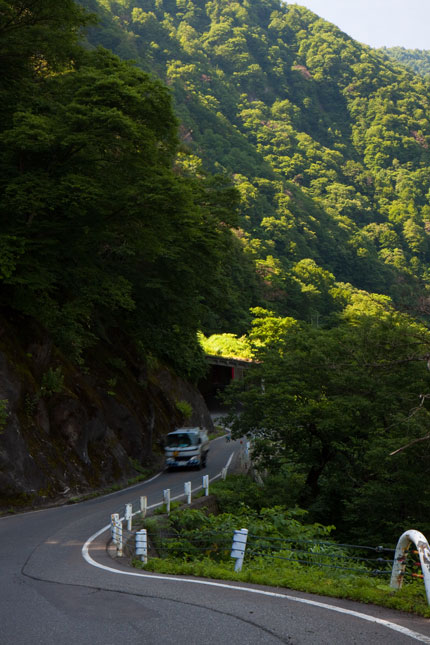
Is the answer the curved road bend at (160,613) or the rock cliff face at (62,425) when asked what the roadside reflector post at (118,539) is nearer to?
the curved road bend at (160,613)

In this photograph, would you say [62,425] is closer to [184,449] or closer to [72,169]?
[184,449]

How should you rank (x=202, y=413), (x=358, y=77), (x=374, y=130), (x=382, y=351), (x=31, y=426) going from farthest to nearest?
(x=358, y=77) < (x=374, y=130) < (x=202, y=413) < (x=31, y=426) < (x=382, y=351)

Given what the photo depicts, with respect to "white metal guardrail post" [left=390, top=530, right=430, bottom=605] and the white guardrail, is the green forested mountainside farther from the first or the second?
"white metal guardrail post" [left=390, top=530, right=430, bottom=605]

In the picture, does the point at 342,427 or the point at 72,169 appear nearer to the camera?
the point at 72,169

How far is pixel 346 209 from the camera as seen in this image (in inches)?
5443

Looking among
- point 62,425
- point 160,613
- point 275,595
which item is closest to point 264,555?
point 275,595

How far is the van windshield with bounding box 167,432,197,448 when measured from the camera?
27.8 meters

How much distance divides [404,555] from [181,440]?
2168cm

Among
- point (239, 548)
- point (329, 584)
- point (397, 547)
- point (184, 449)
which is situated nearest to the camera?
point (397, 547)

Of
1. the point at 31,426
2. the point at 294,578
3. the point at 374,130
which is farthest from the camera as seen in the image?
the point at 374,130

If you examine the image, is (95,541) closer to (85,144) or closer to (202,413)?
(85,144)

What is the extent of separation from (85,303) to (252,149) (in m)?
129

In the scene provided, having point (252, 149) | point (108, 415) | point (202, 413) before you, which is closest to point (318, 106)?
point (252, 149)

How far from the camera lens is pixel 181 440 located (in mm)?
27922
